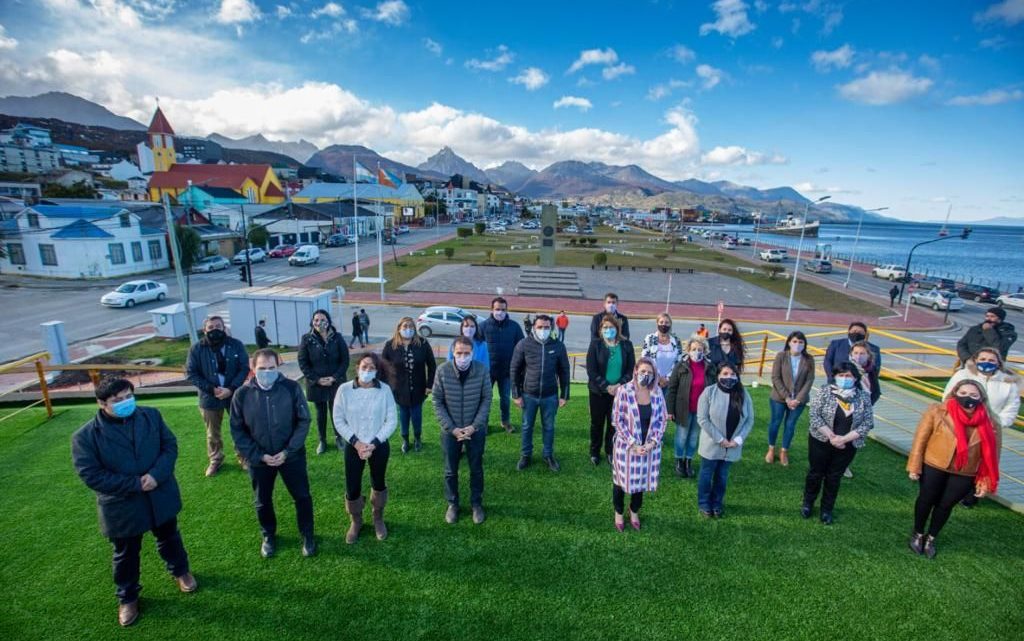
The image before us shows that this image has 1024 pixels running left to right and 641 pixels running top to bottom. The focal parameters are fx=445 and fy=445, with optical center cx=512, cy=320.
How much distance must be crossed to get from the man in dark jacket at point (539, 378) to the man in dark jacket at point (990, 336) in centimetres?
672

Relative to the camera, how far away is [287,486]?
4.23m

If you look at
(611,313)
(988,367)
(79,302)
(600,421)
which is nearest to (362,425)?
(600,421)

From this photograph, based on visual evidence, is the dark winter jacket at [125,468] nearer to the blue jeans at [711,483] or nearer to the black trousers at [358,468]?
the black trousers at [358,468]

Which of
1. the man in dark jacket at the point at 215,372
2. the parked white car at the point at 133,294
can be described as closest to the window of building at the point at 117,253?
the parked white car at the point at 133,294

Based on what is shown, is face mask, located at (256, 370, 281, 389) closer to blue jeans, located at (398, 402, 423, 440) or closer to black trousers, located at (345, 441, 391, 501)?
black trousers, located at (345, 441, 391, 501)

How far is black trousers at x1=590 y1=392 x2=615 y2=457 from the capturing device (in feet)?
19.7

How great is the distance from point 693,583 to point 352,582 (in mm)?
3145

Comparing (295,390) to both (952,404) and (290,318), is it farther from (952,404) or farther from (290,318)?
(290,318)

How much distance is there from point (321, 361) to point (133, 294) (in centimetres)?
2421

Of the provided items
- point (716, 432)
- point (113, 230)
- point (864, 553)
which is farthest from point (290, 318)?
point (113, 230)

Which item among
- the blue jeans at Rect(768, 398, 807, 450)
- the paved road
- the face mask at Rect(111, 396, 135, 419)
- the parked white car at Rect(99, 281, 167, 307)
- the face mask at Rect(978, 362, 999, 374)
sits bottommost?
the paved road

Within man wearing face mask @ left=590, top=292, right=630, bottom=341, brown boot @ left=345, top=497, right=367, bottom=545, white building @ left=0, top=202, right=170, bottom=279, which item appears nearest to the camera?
Result: brown boot @ left=345, top=497, right=367, bottom=545

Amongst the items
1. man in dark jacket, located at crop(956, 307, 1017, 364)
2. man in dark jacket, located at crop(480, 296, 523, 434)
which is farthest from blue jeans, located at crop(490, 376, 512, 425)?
man in dark jacket, located at crop(956, 307, 1017, 364)

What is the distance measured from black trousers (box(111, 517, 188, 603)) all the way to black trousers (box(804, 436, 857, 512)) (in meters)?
6.30
